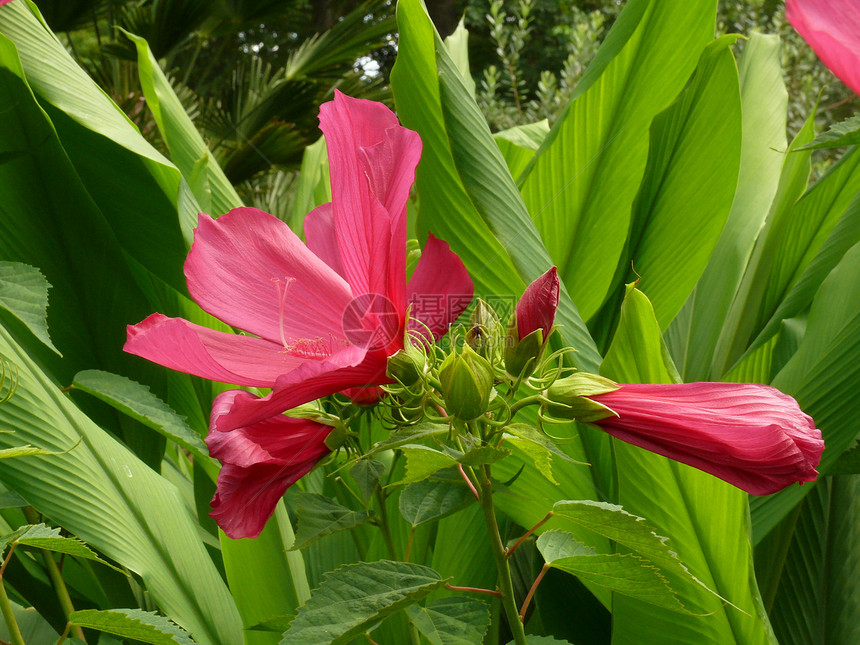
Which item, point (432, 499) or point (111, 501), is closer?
point (432, 499)

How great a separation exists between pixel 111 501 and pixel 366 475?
8.8 inches

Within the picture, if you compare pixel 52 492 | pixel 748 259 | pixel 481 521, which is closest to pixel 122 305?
pixel 52 492

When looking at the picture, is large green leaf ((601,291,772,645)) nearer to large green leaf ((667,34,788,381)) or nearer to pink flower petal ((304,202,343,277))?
pink flower petal ((304,202,343,277))

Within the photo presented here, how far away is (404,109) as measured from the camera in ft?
1.97

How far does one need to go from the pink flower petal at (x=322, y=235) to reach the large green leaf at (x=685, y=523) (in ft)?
0.54

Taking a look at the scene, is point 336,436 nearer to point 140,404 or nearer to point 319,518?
point 319,518

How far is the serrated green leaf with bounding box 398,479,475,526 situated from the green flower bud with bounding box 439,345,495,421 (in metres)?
0.08

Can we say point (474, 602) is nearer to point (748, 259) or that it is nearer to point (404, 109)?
point (404, 109)

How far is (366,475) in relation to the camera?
1.27ft

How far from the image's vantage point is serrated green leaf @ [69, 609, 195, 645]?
0.35 meters

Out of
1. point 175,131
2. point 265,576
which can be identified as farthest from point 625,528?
point 175,131

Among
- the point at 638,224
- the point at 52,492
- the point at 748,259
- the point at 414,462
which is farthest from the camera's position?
the point at 748,259

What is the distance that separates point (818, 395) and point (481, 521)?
9.8 inches

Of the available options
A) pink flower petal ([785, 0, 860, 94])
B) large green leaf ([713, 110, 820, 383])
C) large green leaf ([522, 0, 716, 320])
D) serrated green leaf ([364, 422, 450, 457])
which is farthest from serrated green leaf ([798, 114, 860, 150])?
large green leaf ([713, 110, 820, 383])
